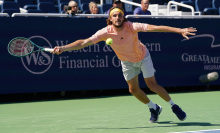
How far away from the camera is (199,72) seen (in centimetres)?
1150

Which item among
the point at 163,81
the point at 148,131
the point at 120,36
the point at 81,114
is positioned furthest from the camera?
the point at 163,81

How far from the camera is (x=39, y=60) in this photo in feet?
32.3

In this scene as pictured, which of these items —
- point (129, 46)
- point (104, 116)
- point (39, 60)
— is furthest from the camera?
point (39, 60)

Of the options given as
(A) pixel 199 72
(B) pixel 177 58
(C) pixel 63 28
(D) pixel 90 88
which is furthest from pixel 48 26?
(A) pixel 199 72

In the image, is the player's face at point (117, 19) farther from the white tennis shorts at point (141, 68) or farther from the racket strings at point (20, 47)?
the racket strings at point (20, 47)

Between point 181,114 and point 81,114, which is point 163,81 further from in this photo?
point 181,114

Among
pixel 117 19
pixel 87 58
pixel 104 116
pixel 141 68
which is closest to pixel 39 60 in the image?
pixel 87 58

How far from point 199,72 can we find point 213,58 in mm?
532

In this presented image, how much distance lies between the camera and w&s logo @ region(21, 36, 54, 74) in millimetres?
9773

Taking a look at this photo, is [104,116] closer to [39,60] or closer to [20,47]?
[20,47]

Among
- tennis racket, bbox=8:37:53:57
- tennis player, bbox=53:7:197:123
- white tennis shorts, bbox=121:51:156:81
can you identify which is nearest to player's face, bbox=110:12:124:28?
tennis player, bbox=53:7:197:123

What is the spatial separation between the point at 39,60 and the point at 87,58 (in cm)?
113

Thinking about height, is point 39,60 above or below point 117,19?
below

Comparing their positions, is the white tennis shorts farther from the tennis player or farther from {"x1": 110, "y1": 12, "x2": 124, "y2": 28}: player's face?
{"x1": 110, "y1": 12, "x2": 124, "y2": 28}: player's face
